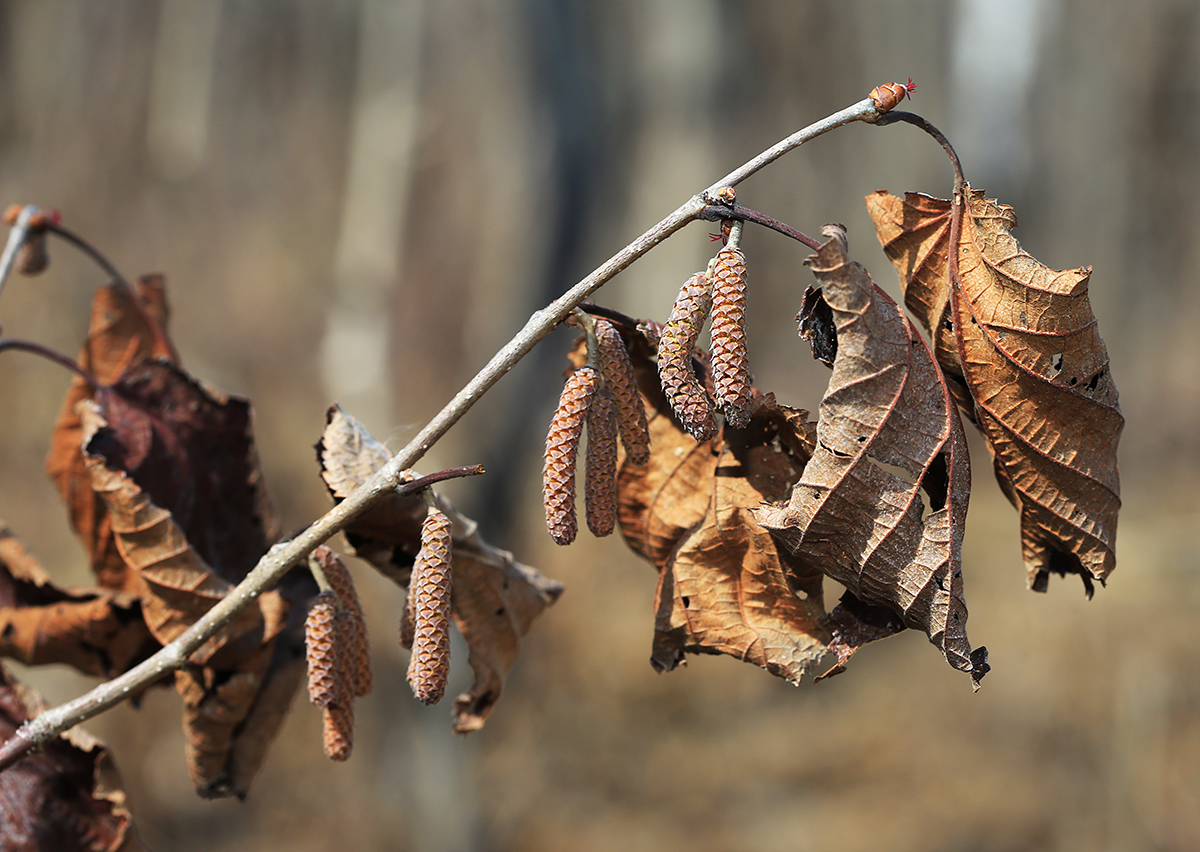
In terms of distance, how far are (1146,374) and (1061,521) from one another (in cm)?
845

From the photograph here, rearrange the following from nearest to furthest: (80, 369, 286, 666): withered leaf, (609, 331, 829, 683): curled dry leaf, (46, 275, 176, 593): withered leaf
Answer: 1. (609, 331, 829, 683): curled dry leaf
2. (80, 369, 286, 666): withered leaf
3. (46, 275, 176, 593): withered leaf

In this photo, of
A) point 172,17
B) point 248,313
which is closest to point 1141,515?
point 248,313

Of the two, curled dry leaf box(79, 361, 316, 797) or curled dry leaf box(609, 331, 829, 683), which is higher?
curled dry leaf box(609, 331, 829, 683)

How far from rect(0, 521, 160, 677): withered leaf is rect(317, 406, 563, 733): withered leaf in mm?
496

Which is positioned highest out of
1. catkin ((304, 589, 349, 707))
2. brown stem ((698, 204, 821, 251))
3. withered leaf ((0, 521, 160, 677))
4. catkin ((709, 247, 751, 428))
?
brown stem ((698, 204, 821, 251))

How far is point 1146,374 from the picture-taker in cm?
830

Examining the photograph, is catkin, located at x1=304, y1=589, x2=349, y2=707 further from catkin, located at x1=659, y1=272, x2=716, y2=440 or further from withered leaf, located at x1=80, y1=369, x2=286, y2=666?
catkin, located at x1=659, y1=272, x2=716, y2=440

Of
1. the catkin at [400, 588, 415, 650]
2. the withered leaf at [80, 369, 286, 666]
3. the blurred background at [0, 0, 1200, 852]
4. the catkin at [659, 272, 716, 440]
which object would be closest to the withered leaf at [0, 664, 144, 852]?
the withered leaf at [80, 369, 286, 666]

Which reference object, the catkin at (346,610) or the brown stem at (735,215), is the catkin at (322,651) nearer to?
the catkin at (346,610)

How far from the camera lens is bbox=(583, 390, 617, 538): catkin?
1.18m

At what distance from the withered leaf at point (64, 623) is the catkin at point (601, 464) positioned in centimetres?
94

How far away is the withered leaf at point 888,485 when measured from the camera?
1.09 meters

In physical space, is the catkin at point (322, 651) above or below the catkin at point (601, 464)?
below

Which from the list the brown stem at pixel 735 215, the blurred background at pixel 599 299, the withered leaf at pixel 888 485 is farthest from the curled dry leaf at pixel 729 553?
the blurred background at pixel 599 299
